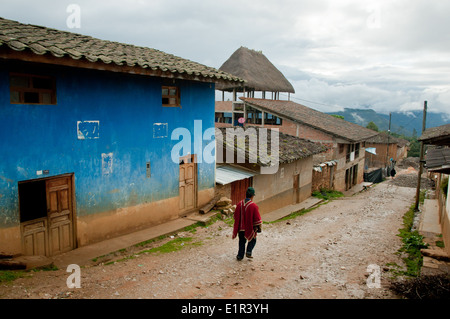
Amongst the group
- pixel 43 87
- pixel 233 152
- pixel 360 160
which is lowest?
pixel 360 160

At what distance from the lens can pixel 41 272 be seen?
6547 mm

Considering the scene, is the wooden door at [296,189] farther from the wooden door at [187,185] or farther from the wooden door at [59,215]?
the wooden door at [59,215]

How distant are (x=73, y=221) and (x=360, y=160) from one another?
101 feet

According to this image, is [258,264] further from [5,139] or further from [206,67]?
[206,67]

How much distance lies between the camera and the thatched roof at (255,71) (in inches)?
1195

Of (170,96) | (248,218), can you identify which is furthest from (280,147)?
(248,218)

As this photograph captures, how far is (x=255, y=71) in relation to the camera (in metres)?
31.7

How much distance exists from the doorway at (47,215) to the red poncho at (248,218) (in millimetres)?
4054

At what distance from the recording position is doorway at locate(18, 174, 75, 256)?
7.17 m

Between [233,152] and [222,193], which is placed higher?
[233,152]

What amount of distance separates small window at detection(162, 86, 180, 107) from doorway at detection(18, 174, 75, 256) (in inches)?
149
